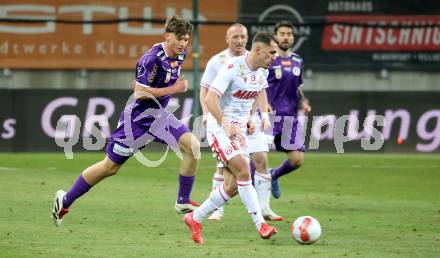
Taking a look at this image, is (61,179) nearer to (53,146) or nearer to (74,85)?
(53,146)

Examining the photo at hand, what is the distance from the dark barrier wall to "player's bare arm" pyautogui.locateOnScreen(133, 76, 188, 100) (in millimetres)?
12017

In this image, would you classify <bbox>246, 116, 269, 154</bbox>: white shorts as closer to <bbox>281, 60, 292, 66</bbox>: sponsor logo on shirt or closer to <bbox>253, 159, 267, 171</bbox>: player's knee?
<bbox>253, 159, 267, 171</bbox>: player's knee

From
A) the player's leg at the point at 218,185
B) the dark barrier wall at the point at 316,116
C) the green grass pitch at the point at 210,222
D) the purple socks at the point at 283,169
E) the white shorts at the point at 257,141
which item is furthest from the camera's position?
the dark barrier wall at the point at 316,116

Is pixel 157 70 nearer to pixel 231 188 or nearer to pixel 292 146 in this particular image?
pixel 231 188

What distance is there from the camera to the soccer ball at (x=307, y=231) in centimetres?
949

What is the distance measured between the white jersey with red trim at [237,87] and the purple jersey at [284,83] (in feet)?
10.1

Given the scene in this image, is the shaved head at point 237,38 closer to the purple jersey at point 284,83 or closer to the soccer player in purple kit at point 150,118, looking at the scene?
the soccer player in purple kit at point 150,118

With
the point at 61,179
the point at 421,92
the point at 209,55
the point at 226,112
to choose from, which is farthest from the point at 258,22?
the point at 226,112

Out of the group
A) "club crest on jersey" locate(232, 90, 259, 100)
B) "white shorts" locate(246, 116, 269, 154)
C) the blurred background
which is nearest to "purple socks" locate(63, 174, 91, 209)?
"club crest on jersey" locate(232, 90, 259, 100)

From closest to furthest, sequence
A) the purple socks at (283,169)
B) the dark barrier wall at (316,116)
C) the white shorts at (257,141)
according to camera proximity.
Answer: the white shorts at (257,141) < the purple socks at (283,169) < the dark barrier wall at (316,116)

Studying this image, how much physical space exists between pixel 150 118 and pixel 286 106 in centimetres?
304

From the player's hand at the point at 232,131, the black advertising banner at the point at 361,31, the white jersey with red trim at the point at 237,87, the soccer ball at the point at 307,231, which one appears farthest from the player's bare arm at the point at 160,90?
the black advertising banner at the point at 361,31

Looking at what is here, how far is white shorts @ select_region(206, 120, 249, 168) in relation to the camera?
980cm

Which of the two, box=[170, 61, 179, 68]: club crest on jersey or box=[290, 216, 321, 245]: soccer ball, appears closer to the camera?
box=[290, 216, 321, 245]: soccer ball
